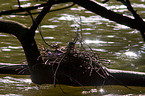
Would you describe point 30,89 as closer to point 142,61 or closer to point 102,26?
point 142,61

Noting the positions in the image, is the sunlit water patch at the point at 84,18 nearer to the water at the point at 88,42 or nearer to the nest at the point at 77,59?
the water at the point at 88,42

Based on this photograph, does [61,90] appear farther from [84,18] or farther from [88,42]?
[84,18]

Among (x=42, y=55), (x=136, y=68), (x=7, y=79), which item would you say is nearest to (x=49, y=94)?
(x=42, y=55)

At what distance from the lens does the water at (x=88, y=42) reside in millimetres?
4680

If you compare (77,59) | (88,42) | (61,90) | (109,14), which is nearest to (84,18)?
(88,42)

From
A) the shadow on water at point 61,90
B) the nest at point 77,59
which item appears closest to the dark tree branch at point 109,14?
the nest at point 77,59

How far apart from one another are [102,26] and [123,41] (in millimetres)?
1865

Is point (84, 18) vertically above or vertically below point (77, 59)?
below

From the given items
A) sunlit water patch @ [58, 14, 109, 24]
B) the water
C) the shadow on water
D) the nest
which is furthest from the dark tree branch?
sunlit water patch @ [58, 14, 109, 24]

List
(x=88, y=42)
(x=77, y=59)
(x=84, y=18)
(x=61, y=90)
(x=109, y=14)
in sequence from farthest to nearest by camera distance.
→ (x=84, y=18) → (x=88, y=42) → (x=61, y=90) → (x=77, y=59) → (x=109, y=14)

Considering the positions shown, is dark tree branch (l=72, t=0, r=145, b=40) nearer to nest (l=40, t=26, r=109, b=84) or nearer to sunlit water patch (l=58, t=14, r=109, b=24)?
nest (l=40, t=26, r=109, b=84)

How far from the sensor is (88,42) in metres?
8.48

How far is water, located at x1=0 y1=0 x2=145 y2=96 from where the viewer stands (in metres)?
4.68

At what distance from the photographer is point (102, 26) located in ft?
34.0
